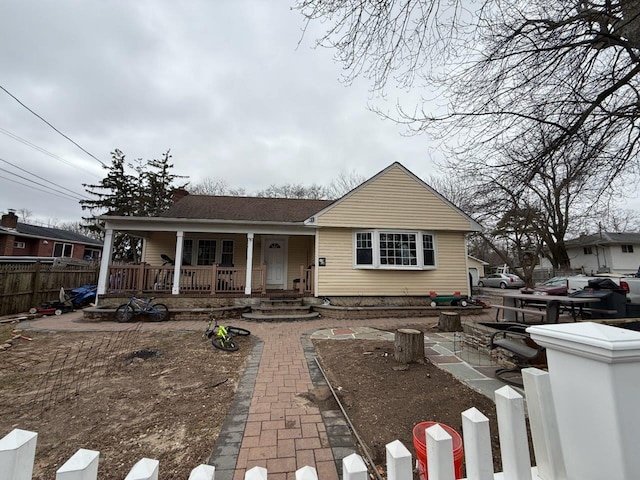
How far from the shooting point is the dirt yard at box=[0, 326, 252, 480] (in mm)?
2539

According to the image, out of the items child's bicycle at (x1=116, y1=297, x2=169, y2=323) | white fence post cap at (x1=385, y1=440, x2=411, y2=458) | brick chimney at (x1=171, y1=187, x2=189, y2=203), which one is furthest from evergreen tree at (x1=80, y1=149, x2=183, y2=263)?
white fence post cap at (x1=385, y1=440, x2=411, y2=458)

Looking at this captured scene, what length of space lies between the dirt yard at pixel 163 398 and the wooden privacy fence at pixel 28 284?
5.95m

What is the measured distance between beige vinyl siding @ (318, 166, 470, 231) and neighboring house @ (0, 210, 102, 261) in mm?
24344

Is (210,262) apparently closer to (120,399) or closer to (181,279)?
(181,279)

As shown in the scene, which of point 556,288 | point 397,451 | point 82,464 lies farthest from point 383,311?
point 556,288

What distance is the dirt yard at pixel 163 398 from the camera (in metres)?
2.60

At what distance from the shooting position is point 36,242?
22672 millimetres

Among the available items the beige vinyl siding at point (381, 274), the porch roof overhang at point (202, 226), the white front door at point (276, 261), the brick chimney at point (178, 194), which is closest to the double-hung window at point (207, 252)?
the white front door at point (276, 261)

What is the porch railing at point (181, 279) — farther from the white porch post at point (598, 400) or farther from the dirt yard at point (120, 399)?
the white porch post at point (598, 400)

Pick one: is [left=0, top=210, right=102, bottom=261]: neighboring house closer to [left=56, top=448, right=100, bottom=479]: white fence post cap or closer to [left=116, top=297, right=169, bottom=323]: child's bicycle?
[left=116, top=297, right=169, bottom=323]: child's bicycle

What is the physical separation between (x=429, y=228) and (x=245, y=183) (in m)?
25.7

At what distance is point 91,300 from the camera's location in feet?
39.3

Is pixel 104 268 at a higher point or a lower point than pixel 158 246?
lower

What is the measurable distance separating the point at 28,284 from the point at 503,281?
32.6 meters
